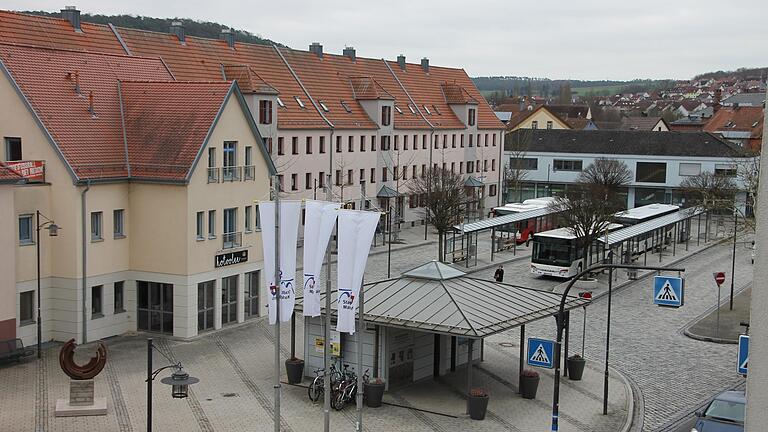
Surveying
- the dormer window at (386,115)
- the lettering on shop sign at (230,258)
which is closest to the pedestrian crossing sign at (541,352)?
the lettering on shop sign at (230,258)

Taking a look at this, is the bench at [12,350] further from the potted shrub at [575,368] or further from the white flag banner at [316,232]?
the potted shrub at [575,368]

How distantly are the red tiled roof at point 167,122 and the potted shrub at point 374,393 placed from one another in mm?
12211

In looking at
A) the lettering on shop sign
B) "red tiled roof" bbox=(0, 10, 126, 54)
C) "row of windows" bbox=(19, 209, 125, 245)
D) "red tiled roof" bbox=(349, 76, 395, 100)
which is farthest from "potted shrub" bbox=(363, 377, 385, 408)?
"red tiled roof" bbox=(349, 76, 395, 100)

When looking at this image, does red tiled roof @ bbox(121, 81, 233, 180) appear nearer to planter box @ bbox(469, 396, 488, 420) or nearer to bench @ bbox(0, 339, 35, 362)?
bench @ bbox(0, 339, 35, 362)

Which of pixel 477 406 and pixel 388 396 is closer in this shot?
pixel 477 406

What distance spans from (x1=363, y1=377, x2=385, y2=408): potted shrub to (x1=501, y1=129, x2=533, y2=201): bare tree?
65899 millimetres

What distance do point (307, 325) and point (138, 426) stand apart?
6288 mm

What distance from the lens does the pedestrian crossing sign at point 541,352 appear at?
25.3 meters

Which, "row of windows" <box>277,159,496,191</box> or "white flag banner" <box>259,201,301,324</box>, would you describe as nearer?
"white flag banner" <box>259,201,301,324</box>

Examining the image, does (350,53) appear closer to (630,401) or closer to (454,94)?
(454,94)

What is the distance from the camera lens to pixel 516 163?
310 feet

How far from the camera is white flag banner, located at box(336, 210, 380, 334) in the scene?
2253 cm

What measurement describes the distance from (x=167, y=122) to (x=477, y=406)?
57.7ft

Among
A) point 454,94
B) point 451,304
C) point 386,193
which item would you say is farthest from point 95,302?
point 454,94
